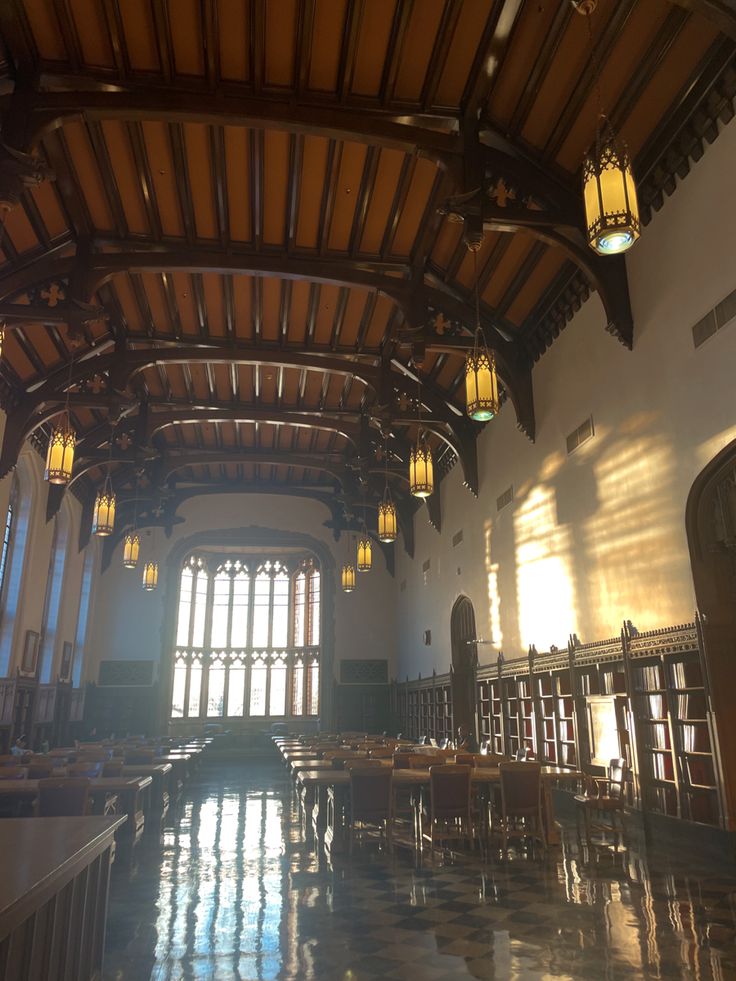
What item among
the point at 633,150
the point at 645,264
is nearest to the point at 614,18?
the point at 633,150

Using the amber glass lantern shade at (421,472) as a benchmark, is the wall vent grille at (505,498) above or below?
above

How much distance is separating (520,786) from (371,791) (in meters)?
1.47

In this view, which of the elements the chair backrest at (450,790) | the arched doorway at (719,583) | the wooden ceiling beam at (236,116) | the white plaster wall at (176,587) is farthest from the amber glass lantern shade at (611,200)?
the white plaster wall at (176,587)

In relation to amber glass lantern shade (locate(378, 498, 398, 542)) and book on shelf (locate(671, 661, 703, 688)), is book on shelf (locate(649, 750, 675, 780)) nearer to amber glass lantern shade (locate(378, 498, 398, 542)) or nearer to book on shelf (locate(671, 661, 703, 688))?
book on shelf (locate(671, 661, 703, 688))

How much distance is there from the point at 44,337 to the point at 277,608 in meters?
13.0

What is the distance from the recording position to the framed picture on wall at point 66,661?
53.6 ft

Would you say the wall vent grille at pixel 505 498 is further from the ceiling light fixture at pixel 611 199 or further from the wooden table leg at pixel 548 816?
the ceiling light fixture at pixel 611 199

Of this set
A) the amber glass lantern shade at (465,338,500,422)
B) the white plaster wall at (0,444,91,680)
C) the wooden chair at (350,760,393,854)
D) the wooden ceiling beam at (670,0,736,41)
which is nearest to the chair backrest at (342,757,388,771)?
the wooden chair at (350,760,393,854)

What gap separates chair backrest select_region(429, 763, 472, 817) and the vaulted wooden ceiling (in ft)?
17.2

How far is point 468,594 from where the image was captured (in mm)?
14359

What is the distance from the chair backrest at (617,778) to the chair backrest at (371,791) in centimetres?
247

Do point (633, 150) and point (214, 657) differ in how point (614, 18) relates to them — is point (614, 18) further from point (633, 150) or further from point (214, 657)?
point (214, 657)

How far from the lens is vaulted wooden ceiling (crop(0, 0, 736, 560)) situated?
6855 millimetres

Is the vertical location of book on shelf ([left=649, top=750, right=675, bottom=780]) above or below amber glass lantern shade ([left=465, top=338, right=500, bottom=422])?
below
